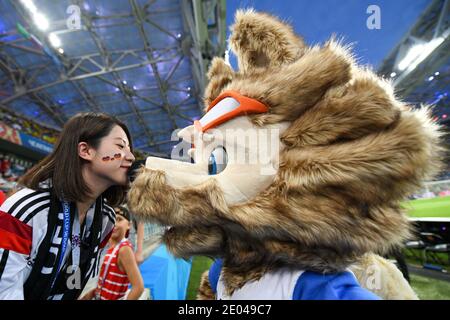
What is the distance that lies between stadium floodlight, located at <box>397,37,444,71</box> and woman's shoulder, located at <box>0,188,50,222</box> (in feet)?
8.51

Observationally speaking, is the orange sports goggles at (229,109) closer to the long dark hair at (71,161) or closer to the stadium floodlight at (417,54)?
the long dark hair at (71,161)

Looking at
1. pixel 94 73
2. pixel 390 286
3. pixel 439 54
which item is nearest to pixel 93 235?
pixel 390 286

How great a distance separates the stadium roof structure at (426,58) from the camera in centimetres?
195

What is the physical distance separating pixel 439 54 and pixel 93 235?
2.92m

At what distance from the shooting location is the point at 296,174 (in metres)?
0.45

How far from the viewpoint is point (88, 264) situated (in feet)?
2.91

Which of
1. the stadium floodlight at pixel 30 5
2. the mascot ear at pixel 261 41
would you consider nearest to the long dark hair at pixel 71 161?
the mascot ear at pixel 261 41

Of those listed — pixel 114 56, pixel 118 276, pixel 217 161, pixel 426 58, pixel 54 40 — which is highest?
pixel 114 56

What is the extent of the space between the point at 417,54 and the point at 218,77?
249cm

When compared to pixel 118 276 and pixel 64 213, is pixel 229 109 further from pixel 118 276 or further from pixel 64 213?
pixel 118 276

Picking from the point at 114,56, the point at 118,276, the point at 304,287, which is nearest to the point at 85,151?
the point at 304,287

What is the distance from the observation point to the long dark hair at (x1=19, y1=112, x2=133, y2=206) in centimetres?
77

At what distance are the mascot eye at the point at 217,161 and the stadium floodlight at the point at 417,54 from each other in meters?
2.27
